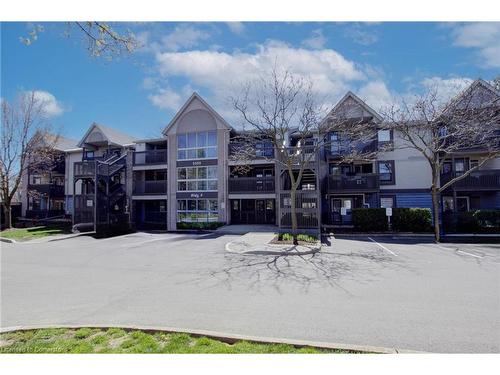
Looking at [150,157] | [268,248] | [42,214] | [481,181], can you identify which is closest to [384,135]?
[481,181]

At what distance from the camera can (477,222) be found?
18.6 metres

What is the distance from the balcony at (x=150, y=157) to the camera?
26.4 meters

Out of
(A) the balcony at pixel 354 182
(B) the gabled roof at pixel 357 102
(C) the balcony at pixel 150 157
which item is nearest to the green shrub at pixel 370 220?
(A) the balcony at pixel 354 182

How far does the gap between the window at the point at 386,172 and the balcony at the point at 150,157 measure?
64.1ft

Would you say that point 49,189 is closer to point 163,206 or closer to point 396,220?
point 163,206

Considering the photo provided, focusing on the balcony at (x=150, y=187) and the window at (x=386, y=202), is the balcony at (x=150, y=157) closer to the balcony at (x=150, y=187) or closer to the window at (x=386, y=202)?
the balcony at (x=150, y=187)

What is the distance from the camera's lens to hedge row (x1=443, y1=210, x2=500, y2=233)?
18312 mm

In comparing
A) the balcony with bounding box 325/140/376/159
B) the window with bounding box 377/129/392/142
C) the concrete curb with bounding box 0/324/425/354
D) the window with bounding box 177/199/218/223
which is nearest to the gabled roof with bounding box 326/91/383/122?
the window with bounding box 377/129/392/142

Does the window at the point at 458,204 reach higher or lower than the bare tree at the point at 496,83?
lower

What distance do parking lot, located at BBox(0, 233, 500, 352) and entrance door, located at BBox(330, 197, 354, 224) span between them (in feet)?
37.5

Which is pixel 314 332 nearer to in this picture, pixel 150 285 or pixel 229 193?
pixel 150 285

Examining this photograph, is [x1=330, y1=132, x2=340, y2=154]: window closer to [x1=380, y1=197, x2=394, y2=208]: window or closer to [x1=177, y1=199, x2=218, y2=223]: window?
[x1=380, y1=197, x2=394, y2=208]: window

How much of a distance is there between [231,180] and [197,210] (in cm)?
429

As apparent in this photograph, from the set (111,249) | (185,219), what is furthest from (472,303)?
(185,219)
